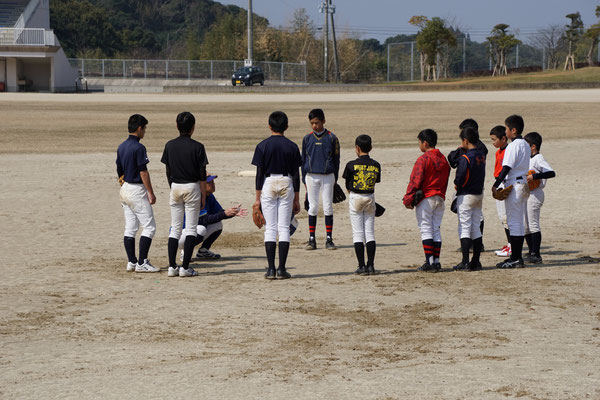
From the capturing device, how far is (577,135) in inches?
1047

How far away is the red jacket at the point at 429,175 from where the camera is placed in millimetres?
8891

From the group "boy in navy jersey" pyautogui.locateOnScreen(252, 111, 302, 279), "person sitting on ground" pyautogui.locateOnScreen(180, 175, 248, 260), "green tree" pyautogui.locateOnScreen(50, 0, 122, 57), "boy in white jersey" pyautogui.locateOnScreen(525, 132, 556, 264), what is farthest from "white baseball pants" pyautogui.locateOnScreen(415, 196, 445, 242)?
"green tree" pyautogui.locateOnScreen(50, 0, 122, 57)

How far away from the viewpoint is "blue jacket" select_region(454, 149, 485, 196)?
8984 millimetres

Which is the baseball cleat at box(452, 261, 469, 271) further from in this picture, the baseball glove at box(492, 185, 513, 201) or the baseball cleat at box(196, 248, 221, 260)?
the baseball cleat at box(196, 248, 221, 260)

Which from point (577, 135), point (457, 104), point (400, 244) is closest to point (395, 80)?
point (457, 104)

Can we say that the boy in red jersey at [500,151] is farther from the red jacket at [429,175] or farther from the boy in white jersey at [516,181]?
the red jacket at [429,175]

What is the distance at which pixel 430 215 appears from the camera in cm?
907

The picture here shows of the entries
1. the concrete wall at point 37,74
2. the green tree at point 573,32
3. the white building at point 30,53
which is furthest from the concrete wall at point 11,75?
the green tree at point 573,32

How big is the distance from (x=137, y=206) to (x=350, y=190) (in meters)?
Answer: 2.43

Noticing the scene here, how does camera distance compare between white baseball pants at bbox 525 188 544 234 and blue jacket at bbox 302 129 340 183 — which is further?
blue jacket at bbox 302 129 340 183

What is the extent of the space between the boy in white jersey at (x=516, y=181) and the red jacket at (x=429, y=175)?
0.65 meters

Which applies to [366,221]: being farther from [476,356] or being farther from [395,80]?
[395,80]

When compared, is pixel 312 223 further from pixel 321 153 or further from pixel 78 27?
pixel 78 27

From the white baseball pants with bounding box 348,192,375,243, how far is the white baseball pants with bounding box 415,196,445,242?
0.54 m
